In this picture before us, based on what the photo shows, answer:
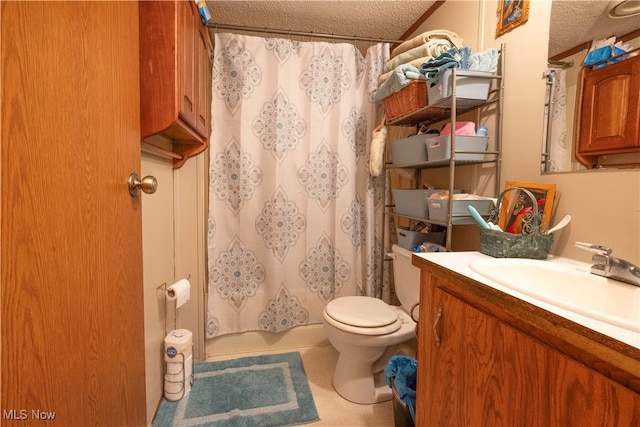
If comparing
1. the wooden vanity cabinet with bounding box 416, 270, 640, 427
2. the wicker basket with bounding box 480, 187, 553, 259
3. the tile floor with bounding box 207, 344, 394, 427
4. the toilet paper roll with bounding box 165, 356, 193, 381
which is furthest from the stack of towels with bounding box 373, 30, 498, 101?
the toilet paper roll with bounding box 165, 356, 193, 381

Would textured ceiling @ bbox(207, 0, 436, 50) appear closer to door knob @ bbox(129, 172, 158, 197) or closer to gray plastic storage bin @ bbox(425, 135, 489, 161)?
gray plastic storage bin @ bbox(425, 135, 489, 161)

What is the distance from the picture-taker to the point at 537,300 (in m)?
0.60

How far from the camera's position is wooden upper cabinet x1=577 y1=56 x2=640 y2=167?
2.76 feet

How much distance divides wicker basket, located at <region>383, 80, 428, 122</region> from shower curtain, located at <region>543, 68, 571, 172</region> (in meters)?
0.50

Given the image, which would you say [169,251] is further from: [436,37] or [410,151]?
[436,37]

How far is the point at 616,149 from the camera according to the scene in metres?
0.89

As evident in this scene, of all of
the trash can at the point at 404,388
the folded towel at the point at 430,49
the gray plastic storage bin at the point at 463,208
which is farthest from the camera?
the folded towel at the point at 430,49

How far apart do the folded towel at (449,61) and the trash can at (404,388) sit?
50.5 inches

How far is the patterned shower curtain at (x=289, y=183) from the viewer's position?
6.13ft

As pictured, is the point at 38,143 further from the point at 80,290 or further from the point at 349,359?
the point at 349,359

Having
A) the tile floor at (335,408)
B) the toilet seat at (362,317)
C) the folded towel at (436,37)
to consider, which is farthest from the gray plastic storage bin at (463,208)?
the tile floor at (335,408)

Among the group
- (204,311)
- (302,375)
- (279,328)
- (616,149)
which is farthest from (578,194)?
(204,311)

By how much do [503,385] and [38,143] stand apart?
956 mm

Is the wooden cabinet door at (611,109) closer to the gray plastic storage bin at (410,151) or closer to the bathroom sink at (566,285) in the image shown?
the bathroom sink at (566,285)
